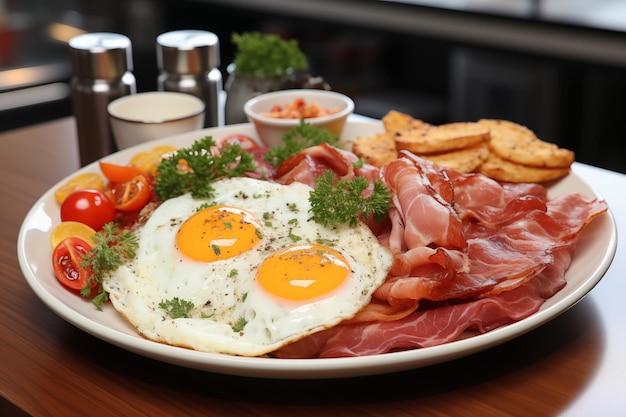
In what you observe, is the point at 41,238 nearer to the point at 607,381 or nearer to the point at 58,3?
the point at 607,381

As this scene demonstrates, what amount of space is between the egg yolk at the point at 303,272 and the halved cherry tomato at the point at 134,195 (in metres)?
0.77

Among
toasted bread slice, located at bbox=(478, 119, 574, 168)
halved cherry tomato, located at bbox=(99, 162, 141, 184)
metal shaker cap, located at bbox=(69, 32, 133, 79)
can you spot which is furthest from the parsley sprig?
toasted bread slice, located at bbox=(478, 119, 574, 168)

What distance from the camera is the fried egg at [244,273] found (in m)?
1.98

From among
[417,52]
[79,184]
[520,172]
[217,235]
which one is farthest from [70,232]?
[417,52]

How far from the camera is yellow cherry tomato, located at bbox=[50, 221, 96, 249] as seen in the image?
2.46m

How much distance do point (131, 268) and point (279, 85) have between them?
158 cm

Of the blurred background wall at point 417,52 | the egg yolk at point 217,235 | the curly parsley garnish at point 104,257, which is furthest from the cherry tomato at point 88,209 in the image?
the blurred background wall at point 417,52

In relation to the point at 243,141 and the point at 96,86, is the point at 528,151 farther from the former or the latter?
the point at 96,86

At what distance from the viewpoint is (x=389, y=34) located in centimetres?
667

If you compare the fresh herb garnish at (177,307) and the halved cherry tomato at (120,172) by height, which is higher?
the halved cherry tomato at (120,172)

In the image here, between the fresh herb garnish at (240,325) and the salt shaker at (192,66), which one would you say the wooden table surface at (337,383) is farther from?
the salt shaker at (192,66)

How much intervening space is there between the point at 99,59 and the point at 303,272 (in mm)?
1859

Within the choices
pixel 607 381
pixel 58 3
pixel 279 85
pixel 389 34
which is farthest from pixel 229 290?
pixel 58 3

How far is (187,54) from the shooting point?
358cm
